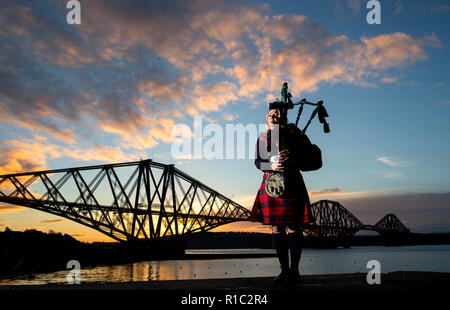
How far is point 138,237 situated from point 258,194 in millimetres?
55978

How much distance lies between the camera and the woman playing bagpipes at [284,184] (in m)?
5.37

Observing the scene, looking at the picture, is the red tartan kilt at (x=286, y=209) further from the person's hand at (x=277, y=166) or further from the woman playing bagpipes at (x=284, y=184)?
the person's hand at (x=277, y=166)

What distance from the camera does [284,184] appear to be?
5418 mm

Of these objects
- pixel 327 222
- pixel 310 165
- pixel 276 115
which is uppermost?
pixel 276 115

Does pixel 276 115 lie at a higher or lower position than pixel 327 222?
higher

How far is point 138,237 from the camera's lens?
5834 cm

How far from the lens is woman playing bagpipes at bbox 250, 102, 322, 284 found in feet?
17.6

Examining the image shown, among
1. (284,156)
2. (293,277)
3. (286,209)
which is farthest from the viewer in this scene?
(284,156)

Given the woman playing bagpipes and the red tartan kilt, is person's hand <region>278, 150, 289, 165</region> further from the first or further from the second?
the red tartan kilt

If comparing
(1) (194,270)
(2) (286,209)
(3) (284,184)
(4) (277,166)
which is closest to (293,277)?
(2) (286,209)

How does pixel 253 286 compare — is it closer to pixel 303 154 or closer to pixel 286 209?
pixel 286 209
